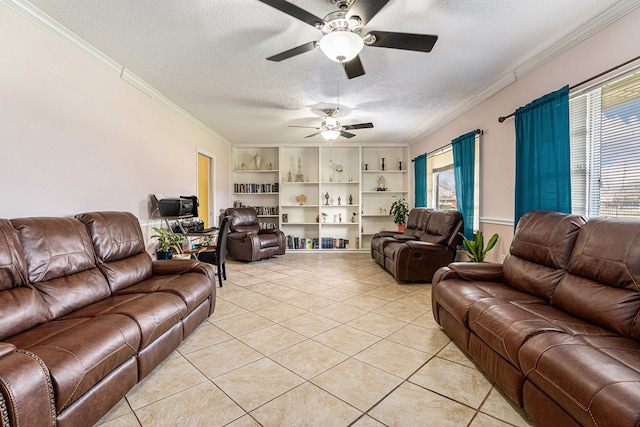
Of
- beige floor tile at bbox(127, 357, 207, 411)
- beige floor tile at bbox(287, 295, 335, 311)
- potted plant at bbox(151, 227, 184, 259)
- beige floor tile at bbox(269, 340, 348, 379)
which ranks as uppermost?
potted plant at bbox(151, 227, 184, 259)

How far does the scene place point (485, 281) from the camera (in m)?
2.51

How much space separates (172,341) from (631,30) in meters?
3.94

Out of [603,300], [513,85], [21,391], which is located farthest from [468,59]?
[21,391]

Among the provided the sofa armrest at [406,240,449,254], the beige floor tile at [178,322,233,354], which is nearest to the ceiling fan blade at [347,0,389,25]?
the beige floor tile at [178,322,233,354]

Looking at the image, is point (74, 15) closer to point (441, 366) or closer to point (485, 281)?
point (441, 366)

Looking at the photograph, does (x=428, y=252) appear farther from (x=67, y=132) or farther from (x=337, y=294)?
(x=67, y=132)

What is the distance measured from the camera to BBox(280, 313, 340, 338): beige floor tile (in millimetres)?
2543

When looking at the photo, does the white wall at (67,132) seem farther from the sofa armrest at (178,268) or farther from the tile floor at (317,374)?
the tile floor at (317,374)

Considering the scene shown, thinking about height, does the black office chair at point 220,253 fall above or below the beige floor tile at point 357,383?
above

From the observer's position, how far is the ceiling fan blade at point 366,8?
1.66 m

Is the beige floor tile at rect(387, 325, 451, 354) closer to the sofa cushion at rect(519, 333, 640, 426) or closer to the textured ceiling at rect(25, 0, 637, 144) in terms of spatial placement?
the sofa cushion at rect(519, 333, 640, 426)

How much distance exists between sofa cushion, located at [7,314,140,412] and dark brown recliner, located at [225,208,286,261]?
3.77 m

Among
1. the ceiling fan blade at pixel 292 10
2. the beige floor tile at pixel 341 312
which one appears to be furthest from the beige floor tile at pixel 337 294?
the ceiling fan blade at pixel 292 10

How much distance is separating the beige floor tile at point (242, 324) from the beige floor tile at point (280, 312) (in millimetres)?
80
